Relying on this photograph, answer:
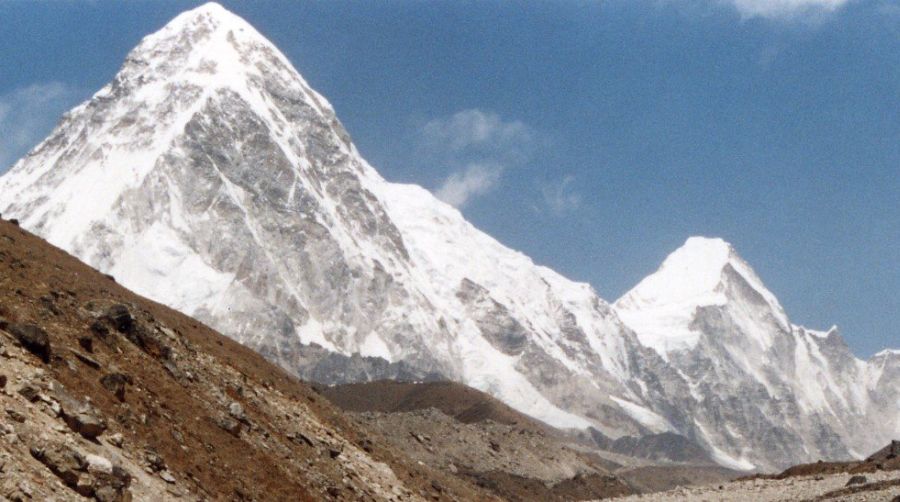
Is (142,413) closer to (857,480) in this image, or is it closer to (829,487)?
(829,487)

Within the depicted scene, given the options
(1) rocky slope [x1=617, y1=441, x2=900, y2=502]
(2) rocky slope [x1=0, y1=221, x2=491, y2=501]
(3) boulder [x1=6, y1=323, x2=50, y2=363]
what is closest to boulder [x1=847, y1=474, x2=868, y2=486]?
(1) rocky slope [x1=617, y1=441, x2=900, y2=502]

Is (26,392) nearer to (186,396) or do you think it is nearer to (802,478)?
(186,396)

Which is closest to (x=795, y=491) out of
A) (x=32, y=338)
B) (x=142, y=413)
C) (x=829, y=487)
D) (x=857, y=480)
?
(x=829, y=487)

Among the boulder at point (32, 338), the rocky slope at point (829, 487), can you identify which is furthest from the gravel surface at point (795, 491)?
the boulder at point (32, 338)

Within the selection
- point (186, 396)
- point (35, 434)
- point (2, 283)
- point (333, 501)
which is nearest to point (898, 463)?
point (333, 501)

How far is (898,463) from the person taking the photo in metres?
87.3

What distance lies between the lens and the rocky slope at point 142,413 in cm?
3578

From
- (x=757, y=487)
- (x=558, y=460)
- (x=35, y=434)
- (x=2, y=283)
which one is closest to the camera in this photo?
(x=35, y=434)

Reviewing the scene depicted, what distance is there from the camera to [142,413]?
4431 cm

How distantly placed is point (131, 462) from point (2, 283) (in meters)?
11.4

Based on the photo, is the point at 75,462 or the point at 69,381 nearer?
the point at 75,462

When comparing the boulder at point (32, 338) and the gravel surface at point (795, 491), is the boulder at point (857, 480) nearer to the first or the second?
the gravel surface at point (795, 491)

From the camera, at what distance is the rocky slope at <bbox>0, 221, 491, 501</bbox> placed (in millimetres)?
35781

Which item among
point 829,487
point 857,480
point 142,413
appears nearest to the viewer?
point 142,413
